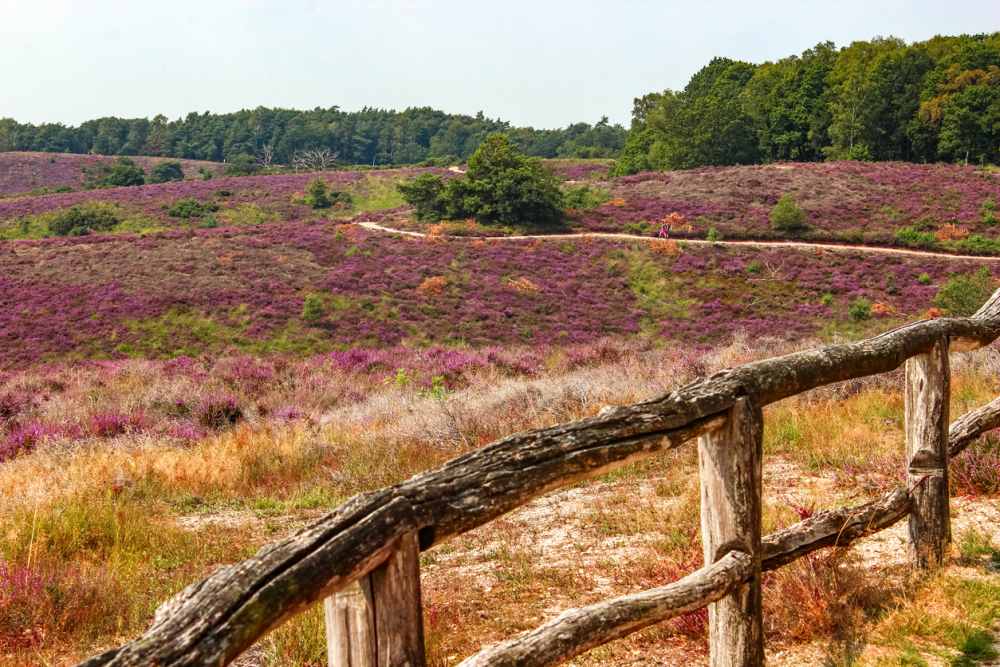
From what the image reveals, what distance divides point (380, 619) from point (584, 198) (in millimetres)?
43999

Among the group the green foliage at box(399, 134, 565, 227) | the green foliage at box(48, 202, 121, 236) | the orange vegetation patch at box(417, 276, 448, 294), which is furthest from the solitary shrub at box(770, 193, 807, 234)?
the green foliage at box(48, 202, 121, 236)

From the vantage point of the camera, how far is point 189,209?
46.0m

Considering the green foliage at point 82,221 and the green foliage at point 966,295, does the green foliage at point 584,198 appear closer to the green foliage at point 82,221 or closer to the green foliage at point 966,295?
the green foliage at point 966,295

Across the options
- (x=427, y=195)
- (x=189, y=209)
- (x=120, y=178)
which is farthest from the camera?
(x=120, y=178)

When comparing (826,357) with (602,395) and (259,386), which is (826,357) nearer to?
(602,395)

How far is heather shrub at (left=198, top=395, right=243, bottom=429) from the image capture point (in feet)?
40.4

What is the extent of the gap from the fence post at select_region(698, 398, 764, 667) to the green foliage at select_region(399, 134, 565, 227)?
123 ft

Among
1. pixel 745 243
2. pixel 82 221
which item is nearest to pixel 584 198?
pixel 745 243

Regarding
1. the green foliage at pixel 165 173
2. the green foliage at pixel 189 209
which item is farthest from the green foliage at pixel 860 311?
the green foliage at pixel 165 173

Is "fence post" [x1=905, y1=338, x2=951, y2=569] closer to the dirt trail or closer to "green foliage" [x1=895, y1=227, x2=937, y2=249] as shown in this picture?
the dirt trail

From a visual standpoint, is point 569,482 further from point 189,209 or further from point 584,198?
point 189,209

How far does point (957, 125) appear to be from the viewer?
55500 millimetres

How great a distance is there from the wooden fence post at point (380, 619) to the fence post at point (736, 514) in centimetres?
152

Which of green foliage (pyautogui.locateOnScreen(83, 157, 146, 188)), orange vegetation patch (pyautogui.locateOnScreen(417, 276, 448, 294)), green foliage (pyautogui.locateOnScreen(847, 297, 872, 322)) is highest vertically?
green foliage (pyautogui.locateOnScreen(83, 157, 146, 188))
